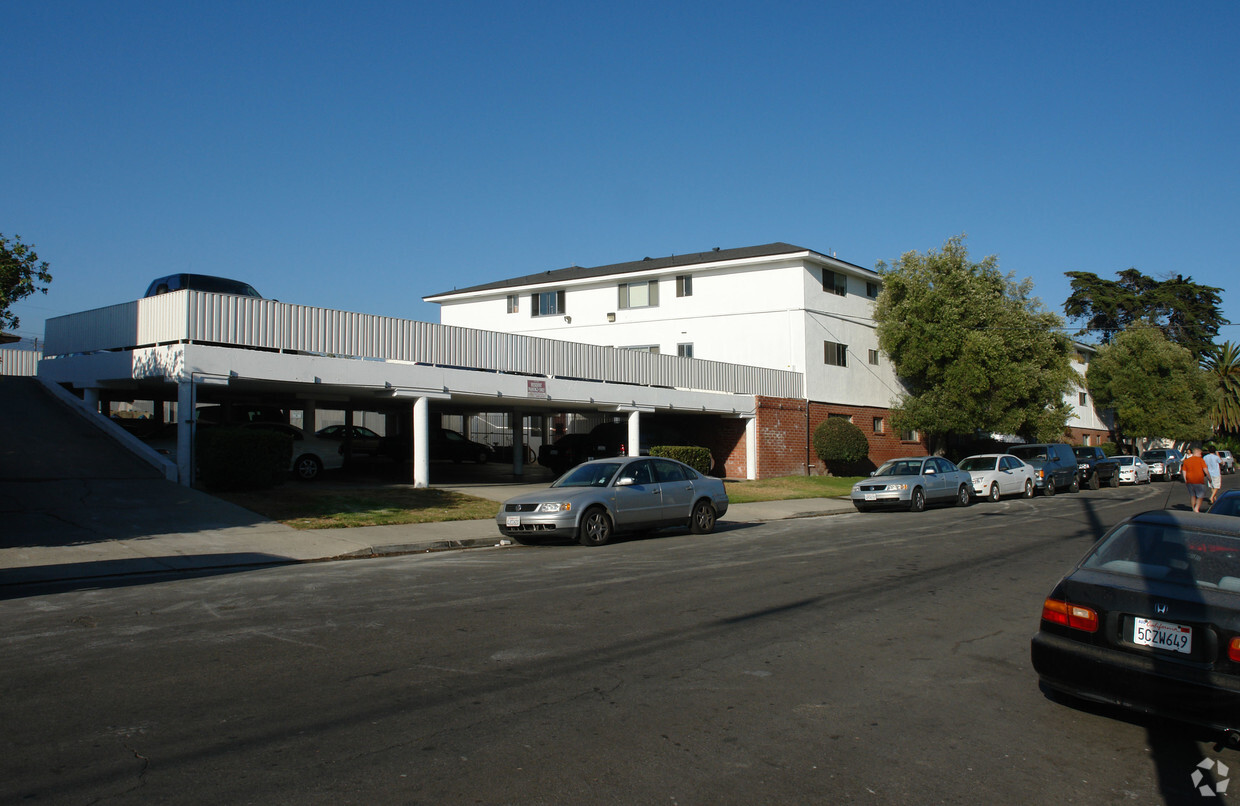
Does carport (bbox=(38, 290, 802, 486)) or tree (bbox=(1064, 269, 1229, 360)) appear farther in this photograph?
tree (bbox=(1064, 269, 1229, 360))

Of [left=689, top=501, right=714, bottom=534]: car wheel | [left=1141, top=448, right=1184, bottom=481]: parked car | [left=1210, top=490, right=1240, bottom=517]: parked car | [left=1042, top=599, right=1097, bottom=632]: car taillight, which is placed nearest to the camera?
[left=1042, top=599, right=1097, bottom=632]: car taillight

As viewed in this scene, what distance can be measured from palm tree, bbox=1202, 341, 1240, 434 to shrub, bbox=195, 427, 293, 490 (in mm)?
66851

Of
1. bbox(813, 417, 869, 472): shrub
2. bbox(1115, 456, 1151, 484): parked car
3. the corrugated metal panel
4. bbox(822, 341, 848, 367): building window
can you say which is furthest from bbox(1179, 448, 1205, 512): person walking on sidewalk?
the corrugated metal panel

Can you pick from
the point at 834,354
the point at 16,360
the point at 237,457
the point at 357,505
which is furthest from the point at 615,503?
the point at 834,354

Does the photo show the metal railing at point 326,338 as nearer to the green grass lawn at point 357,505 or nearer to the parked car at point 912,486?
the green grass lawn at point 357,505

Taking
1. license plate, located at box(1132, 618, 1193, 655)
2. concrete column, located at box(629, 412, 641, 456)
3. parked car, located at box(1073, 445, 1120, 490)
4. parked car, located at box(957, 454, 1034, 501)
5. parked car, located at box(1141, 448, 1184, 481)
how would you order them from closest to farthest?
license plate, located at box(1132, 618, 1193, 655) < parked car, located at box(957, 454, 1034, 501) < concrete column, located at box(629, 412, 641, 456) < parked car, located at box(1073, 445, 1120, 490) < parked car, located at box(1141, 448, 1184, 481)

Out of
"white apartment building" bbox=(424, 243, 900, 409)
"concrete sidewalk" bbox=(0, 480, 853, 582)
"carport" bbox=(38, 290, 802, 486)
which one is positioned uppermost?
"white apartment building" bbox=(424, 243, 900, 409)

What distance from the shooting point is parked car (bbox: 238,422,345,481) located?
2272cm

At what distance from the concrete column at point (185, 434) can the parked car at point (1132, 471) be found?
35366 millimetres

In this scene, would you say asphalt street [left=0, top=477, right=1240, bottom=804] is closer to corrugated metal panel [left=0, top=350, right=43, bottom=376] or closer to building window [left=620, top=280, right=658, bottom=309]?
corrugated metal panel [left=0, top=350, right=43, bottom=376]

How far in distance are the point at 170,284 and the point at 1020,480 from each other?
2525cm

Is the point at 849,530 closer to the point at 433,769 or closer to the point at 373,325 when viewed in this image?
the point at 373,325

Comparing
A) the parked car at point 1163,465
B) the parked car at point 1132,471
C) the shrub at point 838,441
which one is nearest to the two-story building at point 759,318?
the shrub at point 838,441

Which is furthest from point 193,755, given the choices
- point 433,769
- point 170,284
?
point 170,284
